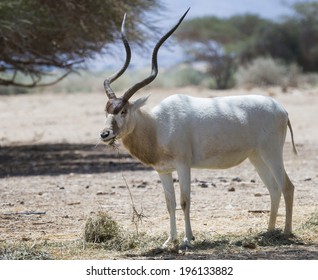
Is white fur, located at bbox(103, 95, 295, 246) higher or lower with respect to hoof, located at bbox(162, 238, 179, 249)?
higher

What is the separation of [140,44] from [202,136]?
11.1 meters

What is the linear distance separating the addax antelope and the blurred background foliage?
742 centimetres

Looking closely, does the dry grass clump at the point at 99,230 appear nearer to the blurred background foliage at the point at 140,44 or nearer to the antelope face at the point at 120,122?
the antelope face at the point at 120,122

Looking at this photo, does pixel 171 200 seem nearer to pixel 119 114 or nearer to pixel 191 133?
pixel 191 133

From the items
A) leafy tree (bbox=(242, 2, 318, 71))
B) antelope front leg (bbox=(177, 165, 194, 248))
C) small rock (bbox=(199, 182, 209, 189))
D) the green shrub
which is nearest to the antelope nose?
antelope front leg (bbox=(177, 165, 194, 248))

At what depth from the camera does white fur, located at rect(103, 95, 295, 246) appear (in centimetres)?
954

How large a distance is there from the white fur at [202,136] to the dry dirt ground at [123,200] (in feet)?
1.70

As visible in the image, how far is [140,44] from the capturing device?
20547mm

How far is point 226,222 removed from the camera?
10836 mm

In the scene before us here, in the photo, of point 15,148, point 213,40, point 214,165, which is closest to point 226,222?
point 214,165

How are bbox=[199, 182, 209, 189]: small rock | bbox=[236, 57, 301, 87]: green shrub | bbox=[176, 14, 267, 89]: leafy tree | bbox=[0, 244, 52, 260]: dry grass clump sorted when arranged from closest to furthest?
bbox=[0, 244, 52, 260]: dry grass clump
bbox=[199, 182, 209, 189]: small rock
bbox=[236, 57, 301, 87]: green shrub
bbox=[176, 14, 267, 89]: leafy tree

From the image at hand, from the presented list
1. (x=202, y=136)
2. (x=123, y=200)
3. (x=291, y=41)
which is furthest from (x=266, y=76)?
(x=202, y=136)

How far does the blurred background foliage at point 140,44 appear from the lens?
59.7 ft

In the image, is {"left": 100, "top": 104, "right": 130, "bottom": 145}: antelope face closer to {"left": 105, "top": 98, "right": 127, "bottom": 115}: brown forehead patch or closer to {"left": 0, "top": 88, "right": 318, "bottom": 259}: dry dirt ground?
{"left": 105, "top": 98, "right": 127, "bottom": 115}: brown forehead patch
